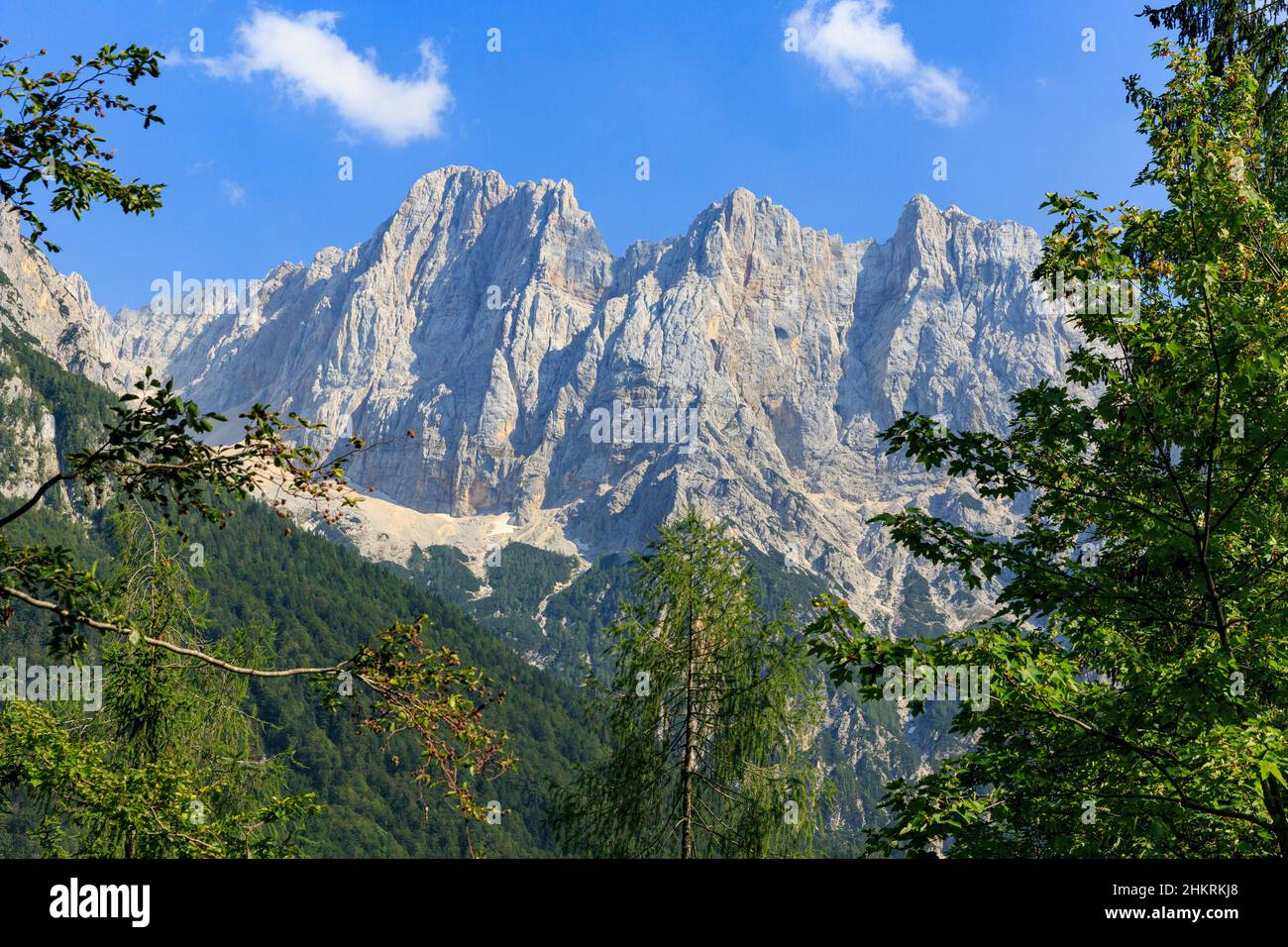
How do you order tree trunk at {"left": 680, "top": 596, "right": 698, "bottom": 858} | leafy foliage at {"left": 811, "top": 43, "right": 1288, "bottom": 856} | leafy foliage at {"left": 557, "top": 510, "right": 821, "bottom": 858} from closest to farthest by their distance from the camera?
leafy foliage at {"left": 811, "top": 43, "right": 1288, "bottom": 856} → tree trunk at {"left": 680, "top": 596, "right": 698, "bottom": 858} → leafy foliage at {"left": 557, "top": 510, "right": 821, "bottom": 858}

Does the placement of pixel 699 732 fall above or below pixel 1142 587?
below

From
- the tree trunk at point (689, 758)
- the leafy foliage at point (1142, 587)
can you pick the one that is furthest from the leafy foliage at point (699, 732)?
the leafy foliage at point (1142, 587)

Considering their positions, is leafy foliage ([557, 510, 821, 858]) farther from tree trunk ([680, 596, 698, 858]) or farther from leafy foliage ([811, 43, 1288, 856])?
leafy foliage ([811, 43, 1288, 856])

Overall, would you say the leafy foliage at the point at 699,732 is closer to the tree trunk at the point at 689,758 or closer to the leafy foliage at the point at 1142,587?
the tree trunk at the point at 689,758

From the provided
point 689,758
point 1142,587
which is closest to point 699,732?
point 689,758

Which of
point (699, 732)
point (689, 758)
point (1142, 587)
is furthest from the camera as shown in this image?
point (699, 732)

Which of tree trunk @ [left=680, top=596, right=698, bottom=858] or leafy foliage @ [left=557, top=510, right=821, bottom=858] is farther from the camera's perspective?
leafy foliage @ [left=557, top=510, right=821, bottom=858]

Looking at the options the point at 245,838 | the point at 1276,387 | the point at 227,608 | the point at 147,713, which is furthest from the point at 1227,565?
the point at 227,608

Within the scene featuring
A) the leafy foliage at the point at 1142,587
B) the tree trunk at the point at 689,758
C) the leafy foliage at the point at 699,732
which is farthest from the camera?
the leafy foliage at the point at 699,732

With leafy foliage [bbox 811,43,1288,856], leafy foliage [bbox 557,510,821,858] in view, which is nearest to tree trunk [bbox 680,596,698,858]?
leafy foliage [bbox 557,510,821,858]

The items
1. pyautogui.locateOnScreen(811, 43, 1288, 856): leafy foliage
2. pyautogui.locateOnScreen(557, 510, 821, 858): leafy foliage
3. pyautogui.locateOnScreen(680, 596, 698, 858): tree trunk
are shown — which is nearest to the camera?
pyautogui.locateOnScreen(811, 43, 1288, 856): leafy foliage

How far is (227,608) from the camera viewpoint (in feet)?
630

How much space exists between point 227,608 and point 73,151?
20104 centimetres

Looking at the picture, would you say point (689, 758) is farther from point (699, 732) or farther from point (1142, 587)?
point (1142, 587)
